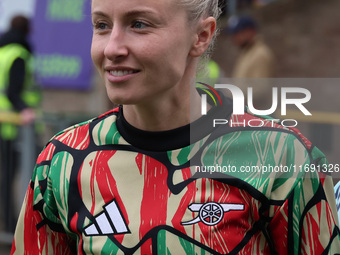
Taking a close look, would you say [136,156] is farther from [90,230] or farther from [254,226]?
[254,226]

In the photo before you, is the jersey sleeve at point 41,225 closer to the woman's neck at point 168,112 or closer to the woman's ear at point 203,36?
the woman's neck at point 168,112

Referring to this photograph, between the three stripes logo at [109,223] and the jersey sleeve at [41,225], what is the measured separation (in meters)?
0.18

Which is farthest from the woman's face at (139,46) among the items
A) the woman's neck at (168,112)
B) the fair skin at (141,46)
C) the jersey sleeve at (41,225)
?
the jersey sleeve at (41,225)

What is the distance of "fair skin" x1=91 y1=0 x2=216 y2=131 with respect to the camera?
7.24ft

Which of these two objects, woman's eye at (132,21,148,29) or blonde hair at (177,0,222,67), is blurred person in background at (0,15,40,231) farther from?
woman's eye at (132,21,148,29)

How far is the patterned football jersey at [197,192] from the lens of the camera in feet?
7.42

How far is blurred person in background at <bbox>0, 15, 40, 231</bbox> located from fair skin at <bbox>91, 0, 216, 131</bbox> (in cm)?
435

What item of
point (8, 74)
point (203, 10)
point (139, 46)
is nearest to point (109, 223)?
point (139, 46)

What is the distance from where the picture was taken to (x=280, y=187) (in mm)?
2270

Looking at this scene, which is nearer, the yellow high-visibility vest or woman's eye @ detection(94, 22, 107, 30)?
woman's eye @ detection(94, 22, 107, 30)

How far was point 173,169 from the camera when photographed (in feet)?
7.67

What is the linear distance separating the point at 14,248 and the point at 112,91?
2.37 ft

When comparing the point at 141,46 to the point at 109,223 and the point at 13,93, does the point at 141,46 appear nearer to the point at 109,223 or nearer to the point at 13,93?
the point at 109,223

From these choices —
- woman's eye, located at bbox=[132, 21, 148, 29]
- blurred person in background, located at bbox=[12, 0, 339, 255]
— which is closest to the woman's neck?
blurred person in background, located at bbox=[12, 0, 339, 255]
